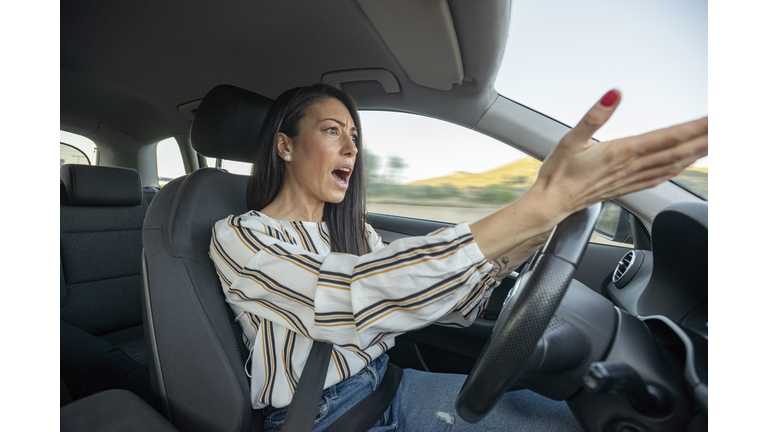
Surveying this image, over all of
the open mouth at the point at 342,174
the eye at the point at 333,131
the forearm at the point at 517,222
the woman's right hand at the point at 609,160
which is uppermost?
the eye at the point at 333,131

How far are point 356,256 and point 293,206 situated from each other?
557mm

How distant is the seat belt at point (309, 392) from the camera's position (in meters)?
0.83

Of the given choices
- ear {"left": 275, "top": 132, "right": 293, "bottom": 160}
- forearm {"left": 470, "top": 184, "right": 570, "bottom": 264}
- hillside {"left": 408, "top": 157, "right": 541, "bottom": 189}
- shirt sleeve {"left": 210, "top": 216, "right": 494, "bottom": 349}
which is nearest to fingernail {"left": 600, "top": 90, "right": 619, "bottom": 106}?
forearm {"left": 470, "top": 184, "right": 570, "bottom": 264}

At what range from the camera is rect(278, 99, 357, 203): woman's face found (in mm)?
1226

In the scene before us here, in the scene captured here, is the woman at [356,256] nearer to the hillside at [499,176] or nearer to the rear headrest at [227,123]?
the rear headrest at [227,123]

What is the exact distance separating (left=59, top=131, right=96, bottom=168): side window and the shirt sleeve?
8.16ft

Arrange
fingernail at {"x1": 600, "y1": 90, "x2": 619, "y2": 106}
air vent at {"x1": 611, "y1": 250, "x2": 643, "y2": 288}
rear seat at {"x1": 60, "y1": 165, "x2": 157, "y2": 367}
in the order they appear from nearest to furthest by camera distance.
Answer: fingernail at {"x1": 600, "y1": 90, "x2": 619, "y2": 106}, air vent at {"x1": 611, "y1": 250, "x2": 643, "y2": 288}, rear seat at {"x1": 60, "y1": 165, "x2": 157, "y2": 367}

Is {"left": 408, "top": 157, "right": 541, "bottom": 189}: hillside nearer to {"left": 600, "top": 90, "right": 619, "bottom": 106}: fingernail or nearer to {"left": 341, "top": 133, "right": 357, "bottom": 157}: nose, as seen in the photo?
{"left": 341, "top": 133, "right": 357, "bottom": 157}: nose

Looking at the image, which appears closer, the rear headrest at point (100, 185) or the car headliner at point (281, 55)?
the car headliner at point (281, 55)

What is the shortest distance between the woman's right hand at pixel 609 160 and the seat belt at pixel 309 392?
64 centimetres

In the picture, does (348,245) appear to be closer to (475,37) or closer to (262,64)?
(475,37)

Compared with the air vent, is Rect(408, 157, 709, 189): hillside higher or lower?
higher

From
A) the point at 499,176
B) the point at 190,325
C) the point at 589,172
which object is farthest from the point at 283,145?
the point at 589,172

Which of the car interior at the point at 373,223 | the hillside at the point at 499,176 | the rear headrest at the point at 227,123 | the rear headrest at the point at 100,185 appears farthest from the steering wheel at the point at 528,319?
the rear headrest at the point at 100,185
